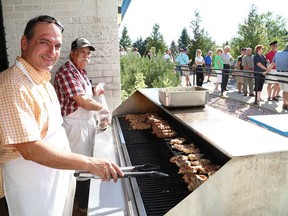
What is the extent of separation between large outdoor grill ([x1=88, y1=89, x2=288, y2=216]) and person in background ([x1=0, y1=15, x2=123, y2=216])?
0.93ft

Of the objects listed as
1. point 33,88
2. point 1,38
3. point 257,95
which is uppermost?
point 1,38

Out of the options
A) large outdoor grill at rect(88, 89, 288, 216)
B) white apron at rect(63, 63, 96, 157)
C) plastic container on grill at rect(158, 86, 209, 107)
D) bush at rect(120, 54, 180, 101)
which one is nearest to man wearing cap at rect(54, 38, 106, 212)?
white apron at rect(63, 63, 96, 157)

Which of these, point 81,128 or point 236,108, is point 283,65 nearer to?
point 236,108

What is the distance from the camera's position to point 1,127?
142 centimetres

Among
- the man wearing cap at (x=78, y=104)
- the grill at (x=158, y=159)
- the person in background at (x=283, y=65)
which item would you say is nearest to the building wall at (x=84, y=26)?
the man wearing cap at (x=78, y=104)

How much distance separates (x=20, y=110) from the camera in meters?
1.44

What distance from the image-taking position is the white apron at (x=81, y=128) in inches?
120

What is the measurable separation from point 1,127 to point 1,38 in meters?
3.33

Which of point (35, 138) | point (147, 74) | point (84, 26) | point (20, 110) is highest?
point (84, 26)

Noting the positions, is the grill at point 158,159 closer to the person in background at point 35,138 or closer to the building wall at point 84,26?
the person in background at point 35,138

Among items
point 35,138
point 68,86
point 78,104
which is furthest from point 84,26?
point 35,138

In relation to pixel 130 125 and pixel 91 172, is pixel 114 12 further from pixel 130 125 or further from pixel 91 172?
pixel 91 172

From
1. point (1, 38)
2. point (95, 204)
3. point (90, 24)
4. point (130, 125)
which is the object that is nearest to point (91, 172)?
point (95, 204)

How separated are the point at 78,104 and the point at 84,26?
1.86m
